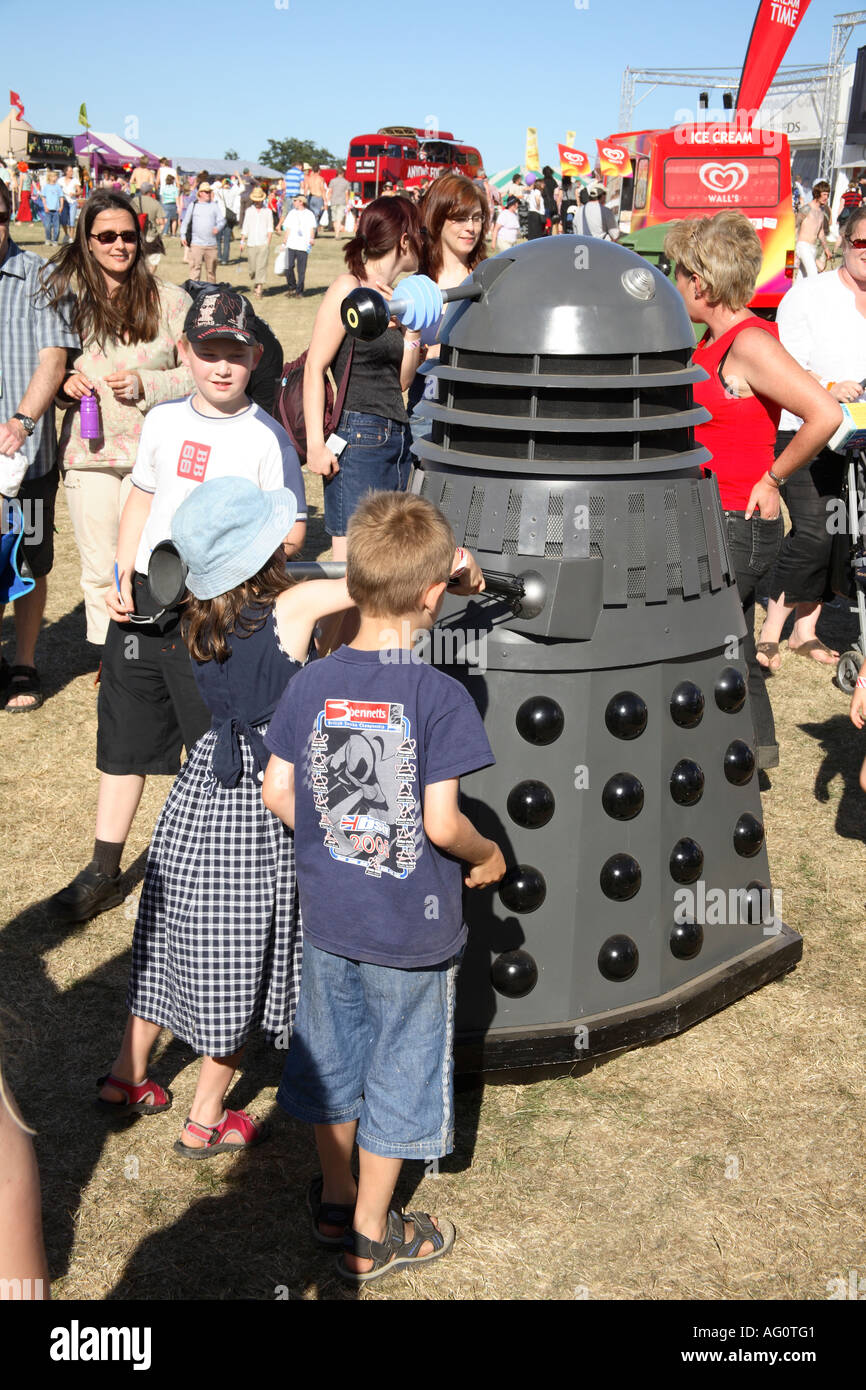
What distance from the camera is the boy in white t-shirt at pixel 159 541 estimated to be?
3547mm

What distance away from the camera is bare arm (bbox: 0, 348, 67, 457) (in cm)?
535

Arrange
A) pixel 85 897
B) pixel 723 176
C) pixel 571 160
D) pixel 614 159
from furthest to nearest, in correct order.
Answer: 1. pixel 571 160
2. pixel 614 159
3. pixel 723 176
4. pixel 85 897

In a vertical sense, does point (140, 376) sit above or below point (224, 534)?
above

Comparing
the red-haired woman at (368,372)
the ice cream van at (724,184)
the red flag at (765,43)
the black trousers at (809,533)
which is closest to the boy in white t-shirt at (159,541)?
the red-haired woman at (368,372)

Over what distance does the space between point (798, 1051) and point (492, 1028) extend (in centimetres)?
96

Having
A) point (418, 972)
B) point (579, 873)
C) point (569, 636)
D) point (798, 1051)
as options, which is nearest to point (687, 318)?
point (569, 636)

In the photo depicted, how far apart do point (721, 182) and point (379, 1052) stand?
14.8m

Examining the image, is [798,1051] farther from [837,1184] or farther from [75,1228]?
[75,1228]

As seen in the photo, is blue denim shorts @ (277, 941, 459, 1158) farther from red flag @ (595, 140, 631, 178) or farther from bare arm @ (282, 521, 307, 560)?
red flag @ (595, 140, 631, 178)

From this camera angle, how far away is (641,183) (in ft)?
54.7

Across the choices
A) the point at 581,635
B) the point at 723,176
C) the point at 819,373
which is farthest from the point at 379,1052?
the point at 723,176

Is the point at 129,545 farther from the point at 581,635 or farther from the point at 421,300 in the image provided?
the point at 581,635

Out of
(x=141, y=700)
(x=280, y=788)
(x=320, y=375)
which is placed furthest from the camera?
(x=320, y=375)

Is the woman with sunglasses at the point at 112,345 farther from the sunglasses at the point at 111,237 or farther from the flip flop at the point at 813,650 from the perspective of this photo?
the flip flop at the point at 813,650
